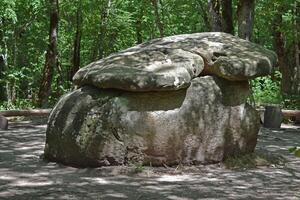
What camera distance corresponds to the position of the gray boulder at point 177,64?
20.6 feet

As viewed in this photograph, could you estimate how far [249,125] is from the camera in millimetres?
7191

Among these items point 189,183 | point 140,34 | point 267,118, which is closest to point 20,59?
point 140,34

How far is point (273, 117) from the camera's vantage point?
1203 cm

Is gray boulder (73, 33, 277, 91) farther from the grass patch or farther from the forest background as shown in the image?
the forest background

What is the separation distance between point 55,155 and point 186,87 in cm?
207

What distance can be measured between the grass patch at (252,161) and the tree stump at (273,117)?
185 inches

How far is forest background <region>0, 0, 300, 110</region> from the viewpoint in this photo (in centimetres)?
1600

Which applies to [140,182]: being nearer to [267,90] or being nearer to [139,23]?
[267,90]

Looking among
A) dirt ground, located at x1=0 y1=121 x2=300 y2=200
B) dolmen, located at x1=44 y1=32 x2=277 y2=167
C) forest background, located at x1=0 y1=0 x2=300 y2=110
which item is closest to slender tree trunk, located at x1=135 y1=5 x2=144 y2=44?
forest background, located at x1=0 y1=0 x2=300 y2=110

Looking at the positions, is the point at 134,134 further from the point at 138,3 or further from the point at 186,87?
the point at 138,3

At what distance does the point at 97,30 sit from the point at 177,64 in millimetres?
13397

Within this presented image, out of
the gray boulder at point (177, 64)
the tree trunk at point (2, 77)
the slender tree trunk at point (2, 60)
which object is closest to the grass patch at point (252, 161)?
the gray boulder at point (177, 64)

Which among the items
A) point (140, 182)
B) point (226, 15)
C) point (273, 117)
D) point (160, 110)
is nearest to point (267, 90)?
point (226, 15)

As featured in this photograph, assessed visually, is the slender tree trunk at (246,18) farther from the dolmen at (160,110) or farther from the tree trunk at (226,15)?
the dolmen at (160,110)
